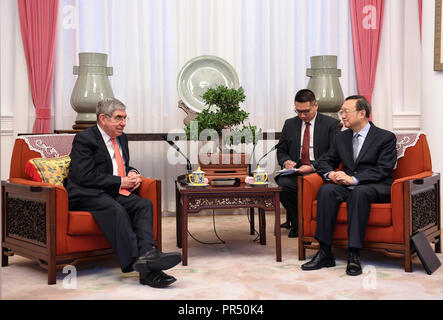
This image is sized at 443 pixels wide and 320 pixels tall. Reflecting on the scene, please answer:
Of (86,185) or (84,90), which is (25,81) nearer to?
(84,90)

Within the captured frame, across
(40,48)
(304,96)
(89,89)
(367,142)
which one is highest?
(40,48)

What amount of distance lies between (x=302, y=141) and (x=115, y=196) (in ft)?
6.04

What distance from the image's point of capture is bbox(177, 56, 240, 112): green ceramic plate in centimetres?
504

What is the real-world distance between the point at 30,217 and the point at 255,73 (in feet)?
9.82

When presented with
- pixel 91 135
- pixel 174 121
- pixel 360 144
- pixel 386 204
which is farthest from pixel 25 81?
pixel 386 204

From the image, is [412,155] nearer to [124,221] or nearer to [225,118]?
[225,118]

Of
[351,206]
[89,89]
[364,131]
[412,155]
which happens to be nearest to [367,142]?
[364,131]

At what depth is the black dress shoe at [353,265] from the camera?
3.45m

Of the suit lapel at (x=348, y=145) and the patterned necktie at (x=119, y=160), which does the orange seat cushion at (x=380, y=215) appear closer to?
the suit lapel at (x=348, y=145)

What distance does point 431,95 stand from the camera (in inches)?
197

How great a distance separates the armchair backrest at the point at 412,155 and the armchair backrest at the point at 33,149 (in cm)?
244

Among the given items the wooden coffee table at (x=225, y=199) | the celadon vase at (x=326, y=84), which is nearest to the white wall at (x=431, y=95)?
the celadon vase at (x=326, y=84)

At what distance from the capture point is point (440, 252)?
13.2 ft

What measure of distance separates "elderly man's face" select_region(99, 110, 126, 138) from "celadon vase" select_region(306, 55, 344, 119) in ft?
7.36
